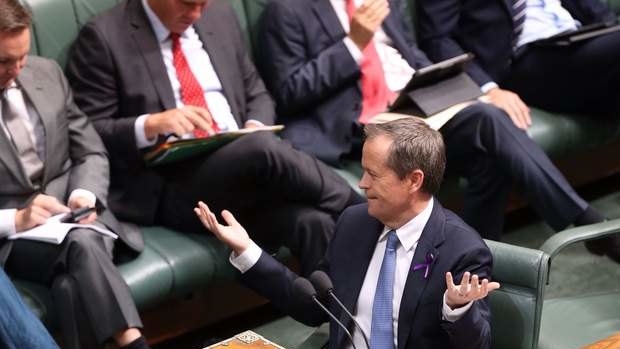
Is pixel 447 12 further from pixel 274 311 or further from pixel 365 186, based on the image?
pixel 365 186

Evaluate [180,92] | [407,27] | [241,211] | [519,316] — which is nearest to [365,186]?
[519,316]

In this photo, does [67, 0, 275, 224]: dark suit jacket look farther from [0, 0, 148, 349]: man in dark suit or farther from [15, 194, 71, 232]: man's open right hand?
[15, 194, 71, 232]: man's open right hand

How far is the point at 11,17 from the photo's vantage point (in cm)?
288

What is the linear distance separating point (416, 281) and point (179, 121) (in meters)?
1.15

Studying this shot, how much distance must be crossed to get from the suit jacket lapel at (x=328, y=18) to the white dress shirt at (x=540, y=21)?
80 cm

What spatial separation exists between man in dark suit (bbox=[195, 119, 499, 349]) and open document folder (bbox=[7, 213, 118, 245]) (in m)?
0.62

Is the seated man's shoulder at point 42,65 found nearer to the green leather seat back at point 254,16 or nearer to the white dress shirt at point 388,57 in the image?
the green leather seat back at point 254,16

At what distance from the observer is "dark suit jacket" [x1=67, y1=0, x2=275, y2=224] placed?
11.0 ft

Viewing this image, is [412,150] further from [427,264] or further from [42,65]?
[42,65]

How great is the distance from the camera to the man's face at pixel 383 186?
2357 mm

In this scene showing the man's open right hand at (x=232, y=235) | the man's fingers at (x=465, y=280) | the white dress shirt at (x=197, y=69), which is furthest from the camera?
the white dress shirt at (x=197, y=69)

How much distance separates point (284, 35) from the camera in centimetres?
373

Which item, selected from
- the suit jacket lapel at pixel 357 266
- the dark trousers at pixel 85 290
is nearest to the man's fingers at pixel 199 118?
Result: the dark trousers at pixel 85 290

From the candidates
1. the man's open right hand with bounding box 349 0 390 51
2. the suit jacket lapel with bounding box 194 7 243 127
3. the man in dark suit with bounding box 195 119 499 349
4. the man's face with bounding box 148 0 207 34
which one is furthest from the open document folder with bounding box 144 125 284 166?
the man in dark suit with bounding box 195 119 499 349
